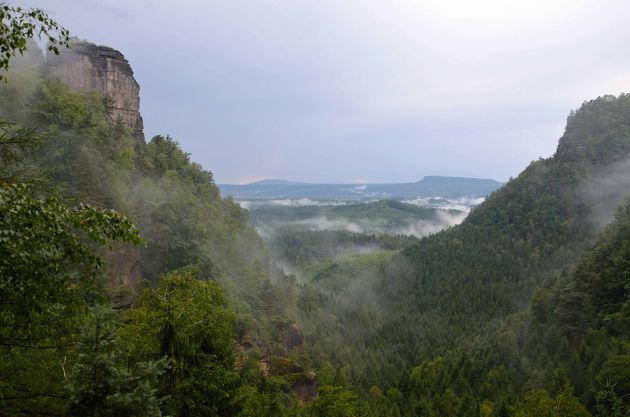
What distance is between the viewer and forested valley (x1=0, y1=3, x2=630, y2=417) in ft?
28.3

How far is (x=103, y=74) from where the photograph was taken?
6681cm

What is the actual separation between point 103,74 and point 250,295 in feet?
127

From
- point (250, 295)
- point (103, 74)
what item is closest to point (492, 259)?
point (250, 295)

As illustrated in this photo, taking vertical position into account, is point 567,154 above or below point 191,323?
above

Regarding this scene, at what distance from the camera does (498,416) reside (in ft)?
179

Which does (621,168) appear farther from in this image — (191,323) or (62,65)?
(191,323)

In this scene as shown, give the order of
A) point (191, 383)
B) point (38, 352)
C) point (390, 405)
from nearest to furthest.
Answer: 1. point (38, 352)
2. point (191, 383)
3. point (390, 405)

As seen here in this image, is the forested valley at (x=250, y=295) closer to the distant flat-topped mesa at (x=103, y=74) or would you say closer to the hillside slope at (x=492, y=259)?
the hillside slope at (x=492, y=259)

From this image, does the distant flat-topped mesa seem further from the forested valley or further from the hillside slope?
the hillside slope

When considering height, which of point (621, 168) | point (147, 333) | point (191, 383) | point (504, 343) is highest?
point (621, 168)

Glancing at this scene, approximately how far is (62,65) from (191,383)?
60.4 metres

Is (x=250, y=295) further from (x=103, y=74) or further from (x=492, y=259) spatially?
(x=492, y=259)

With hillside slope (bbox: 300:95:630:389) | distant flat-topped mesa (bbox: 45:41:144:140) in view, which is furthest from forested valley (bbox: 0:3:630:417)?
distant flat-topped mesa (bbox: 45:41:144:140)

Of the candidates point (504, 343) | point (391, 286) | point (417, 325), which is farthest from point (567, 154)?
point (504, 343)
